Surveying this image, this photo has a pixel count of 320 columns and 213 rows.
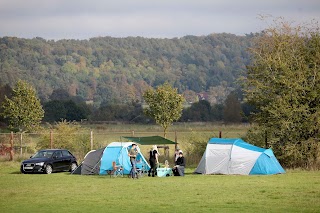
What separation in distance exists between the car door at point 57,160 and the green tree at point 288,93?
425 inches

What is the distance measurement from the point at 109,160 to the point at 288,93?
33.4 ft

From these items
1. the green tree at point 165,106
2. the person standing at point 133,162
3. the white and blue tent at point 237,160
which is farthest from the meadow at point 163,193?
the green tree at point 165,106

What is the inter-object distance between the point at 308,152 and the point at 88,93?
462 ft

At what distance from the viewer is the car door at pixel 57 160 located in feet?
127

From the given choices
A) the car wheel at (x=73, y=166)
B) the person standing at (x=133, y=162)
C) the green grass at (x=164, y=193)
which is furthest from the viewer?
the car wheel at (x=73, y=166)

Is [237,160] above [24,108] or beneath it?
beneath

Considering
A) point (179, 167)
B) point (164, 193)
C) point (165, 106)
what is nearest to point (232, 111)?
point (165, 106)

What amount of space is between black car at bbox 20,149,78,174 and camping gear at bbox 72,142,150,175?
1767mm

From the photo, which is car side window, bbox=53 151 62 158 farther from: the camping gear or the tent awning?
the tent awning

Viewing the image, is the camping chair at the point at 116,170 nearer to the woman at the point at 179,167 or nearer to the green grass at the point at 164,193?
the green grass at the point at 164,193

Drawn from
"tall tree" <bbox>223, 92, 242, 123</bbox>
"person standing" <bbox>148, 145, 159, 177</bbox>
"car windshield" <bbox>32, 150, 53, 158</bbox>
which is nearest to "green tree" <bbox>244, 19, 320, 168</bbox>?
"person standing" <bbox>148, 145, 159, 177</bbox>

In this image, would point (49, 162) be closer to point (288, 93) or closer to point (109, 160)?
point (109, 160)

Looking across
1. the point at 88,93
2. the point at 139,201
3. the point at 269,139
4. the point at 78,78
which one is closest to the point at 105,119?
the point at 88,93

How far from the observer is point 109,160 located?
121 feet
